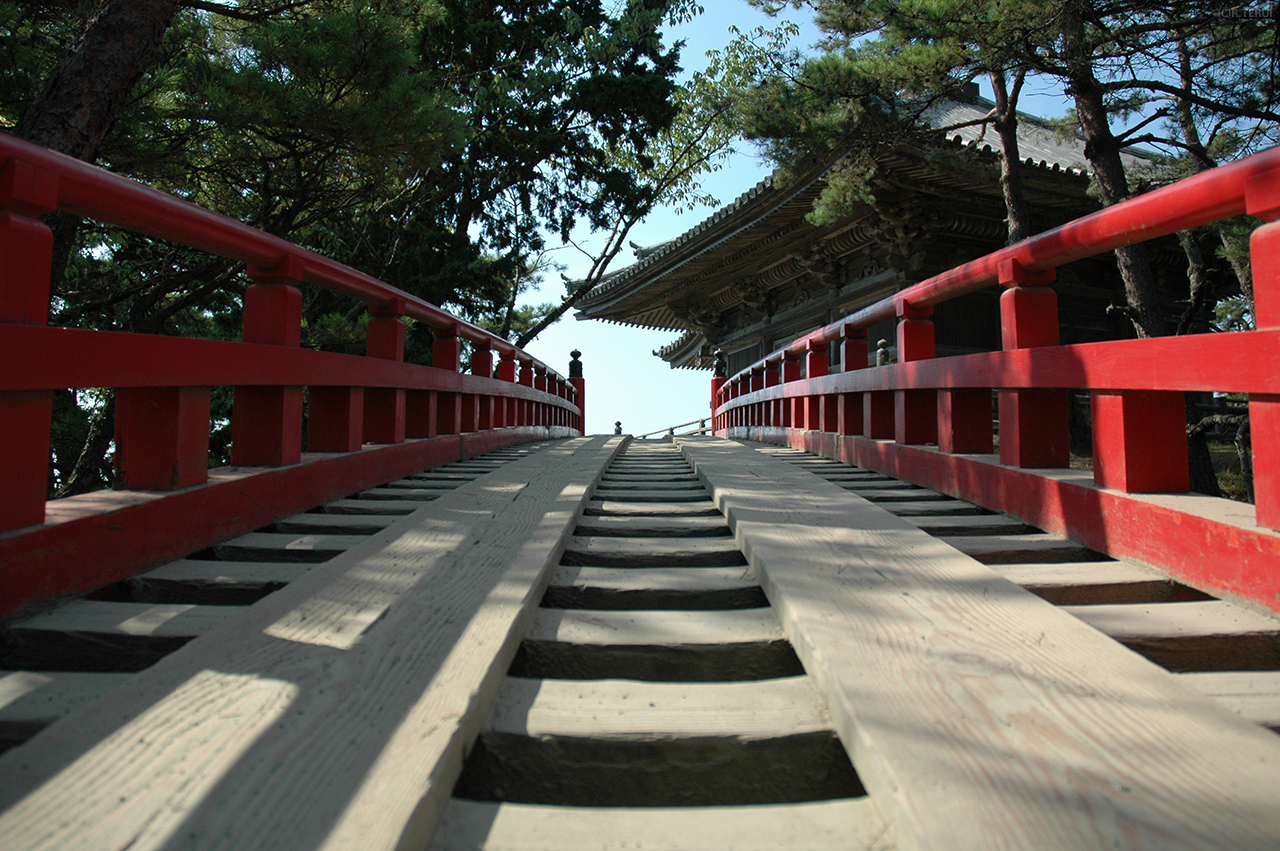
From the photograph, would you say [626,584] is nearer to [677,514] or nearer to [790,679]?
[790,679]

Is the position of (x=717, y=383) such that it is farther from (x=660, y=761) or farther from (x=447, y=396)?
(x=660, y=761)

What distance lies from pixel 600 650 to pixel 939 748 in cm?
70

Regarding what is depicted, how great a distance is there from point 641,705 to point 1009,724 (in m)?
0.60

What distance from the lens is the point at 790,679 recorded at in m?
1.33

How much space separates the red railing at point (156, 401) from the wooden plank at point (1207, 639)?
7.51ft

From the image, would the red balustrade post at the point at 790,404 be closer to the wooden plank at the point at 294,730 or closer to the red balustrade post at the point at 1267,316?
the red balustrade post at the point at 1267,316

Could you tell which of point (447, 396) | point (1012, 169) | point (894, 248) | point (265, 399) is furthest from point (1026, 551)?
point (894, 248)

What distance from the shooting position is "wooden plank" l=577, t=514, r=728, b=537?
245cm

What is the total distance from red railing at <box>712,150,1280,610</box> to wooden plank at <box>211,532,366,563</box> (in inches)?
87.1

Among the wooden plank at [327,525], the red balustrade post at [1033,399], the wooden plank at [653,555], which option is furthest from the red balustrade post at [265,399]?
the red balustrade post at [1033,399]

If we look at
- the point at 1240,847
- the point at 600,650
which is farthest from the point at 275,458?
the point at 1240,847

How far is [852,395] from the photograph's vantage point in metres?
4.45

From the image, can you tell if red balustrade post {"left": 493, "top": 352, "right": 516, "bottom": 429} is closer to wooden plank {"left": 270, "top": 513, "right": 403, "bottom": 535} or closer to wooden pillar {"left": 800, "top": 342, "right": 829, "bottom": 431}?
wooden pillar {"left": 800, "top": 342, "right": 829, "bottom": 431}

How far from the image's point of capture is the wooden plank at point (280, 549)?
2020 mm
